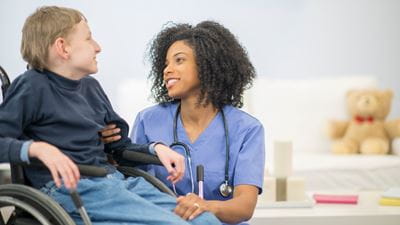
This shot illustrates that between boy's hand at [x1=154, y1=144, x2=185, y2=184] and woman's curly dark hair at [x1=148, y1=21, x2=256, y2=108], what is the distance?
0.30m

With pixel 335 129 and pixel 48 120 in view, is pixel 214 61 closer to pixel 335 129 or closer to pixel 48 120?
pixel 48 120

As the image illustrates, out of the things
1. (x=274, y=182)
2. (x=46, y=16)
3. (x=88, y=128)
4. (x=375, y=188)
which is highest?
(x=46, y=16)

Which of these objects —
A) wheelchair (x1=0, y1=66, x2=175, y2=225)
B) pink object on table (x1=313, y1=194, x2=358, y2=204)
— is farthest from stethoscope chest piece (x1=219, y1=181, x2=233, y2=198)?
pink object on table (x1=313, y1=194, x2=358, y2=204)

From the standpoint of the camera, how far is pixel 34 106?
5.15 ft

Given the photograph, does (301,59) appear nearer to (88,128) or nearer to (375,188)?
(375,188)

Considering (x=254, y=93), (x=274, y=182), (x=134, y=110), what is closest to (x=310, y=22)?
(x=254, y=93)

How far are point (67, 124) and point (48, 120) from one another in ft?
0.15

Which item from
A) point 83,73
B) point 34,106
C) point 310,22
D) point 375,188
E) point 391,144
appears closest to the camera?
point 34,106

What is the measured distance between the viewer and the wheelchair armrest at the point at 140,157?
177cm

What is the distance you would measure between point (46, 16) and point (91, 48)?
0.12 meters

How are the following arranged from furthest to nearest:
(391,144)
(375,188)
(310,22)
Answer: (310,22), (391,144), (375,188)

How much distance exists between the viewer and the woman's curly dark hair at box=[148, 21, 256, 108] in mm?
1997

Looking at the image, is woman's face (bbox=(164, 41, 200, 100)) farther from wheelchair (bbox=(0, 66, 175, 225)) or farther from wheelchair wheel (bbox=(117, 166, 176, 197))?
wheelchair (bbox=(0, 66, 175, 225))

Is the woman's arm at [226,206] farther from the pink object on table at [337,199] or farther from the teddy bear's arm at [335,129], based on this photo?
the teddy bear's arm at [335,129]
